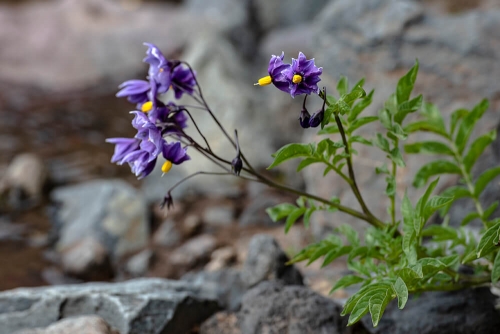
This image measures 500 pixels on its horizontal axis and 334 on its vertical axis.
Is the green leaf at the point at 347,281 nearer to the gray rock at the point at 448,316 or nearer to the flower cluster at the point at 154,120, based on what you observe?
the gray rock at the point at 448,316

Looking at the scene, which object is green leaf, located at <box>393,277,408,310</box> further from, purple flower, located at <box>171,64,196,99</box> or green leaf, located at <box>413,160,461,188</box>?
purple flower, located at <box>171,64,196,99</box>

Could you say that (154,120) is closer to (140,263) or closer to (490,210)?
(490,210)

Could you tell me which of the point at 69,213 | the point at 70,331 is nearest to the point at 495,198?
the point at 70,331

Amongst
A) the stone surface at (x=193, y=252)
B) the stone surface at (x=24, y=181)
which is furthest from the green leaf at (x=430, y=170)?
the stone surface at (x=24, y=181)

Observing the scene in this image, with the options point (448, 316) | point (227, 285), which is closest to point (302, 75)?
point (448, 316)

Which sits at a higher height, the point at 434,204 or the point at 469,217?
the point at 434,204

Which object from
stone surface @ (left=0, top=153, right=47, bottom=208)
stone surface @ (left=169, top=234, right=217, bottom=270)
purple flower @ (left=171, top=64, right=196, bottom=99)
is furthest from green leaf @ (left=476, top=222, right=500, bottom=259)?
stone surface @ (left=0, top=153, right=47, bottom=208)
